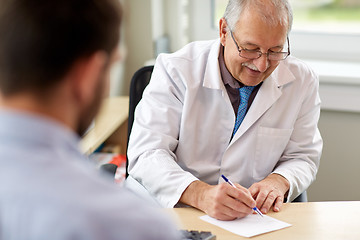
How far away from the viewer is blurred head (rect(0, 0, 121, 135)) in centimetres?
64

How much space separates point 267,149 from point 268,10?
473mm

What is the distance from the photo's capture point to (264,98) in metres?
1.86

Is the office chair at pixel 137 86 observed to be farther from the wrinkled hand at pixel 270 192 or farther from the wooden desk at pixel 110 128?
the wrinkled hand at pixel 270 192

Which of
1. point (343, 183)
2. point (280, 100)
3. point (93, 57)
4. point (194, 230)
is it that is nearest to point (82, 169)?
point (93, 57)

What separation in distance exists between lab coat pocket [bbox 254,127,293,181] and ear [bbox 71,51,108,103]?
4.06 ft

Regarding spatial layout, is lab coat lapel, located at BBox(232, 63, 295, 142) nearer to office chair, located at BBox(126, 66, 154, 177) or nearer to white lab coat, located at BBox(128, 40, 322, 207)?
white lab coat, located at BBox(128, 40, 322, 207)

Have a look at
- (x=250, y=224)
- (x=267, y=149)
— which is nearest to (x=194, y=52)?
(x=267, y=149)

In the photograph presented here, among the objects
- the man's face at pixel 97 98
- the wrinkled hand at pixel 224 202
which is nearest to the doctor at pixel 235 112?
the wrinkled hand at pixel 224 202

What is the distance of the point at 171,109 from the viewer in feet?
6.13

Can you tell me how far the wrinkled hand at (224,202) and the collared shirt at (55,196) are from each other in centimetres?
82

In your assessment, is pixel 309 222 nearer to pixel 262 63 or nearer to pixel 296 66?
pixel 262 63

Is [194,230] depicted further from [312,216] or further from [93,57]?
[93,57]

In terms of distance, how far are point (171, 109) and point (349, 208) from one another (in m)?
0.67

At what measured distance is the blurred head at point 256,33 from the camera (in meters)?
1.70
